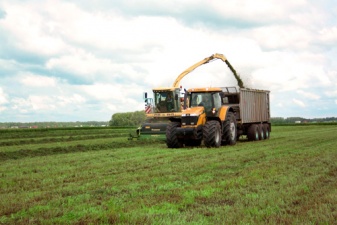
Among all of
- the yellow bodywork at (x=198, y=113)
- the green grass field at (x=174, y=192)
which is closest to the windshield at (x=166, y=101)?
the yellow bodywork at (x=198, y=113)

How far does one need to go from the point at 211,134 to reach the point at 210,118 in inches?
60.7

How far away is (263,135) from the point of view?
26234mm

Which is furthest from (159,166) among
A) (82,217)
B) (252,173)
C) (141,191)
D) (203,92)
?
(203,92)

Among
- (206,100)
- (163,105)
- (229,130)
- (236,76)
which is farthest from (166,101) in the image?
(229,130)

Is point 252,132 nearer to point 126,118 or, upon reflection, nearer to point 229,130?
point 229,130

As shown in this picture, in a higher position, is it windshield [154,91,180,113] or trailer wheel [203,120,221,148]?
windshield [154,91,180,113]

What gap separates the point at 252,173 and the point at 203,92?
1004 cm

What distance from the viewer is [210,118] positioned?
20078 mm

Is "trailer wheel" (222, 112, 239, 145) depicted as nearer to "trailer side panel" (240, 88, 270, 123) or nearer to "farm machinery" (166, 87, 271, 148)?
"farm machinery" (166, 87, 271, 148)

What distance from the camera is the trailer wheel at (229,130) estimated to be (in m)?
20.2

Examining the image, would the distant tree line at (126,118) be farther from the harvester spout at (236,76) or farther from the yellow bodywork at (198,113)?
the yellow bodywork at (198,113)

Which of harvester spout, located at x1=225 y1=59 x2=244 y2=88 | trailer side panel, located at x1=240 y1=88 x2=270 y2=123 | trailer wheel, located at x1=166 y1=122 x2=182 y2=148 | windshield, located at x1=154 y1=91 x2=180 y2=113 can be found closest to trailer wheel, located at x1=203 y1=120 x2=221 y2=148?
trailer wheel, located at x1=166 y1=122 x2=182 y2=148

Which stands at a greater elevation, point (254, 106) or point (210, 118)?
point (254, 106)

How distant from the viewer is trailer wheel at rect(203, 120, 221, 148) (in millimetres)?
18703
